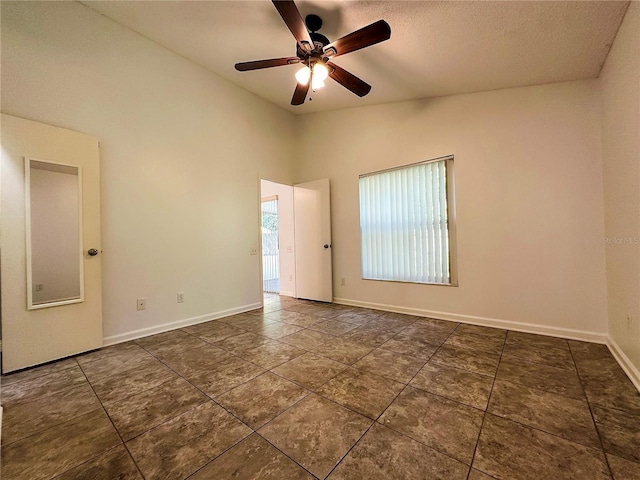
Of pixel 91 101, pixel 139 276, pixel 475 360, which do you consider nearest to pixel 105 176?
pixel 91 101

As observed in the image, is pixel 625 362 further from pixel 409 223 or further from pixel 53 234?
pixel 53 234

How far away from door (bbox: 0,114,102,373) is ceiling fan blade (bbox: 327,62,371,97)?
2.43 metres

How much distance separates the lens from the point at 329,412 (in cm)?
149

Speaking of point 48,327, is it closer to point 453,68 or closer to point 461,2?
point 461,2

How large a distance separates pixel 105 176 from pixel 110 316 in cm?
145

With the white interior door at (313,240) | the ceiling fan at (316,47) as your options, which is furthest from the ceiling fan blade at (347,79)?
the white interior door at (313,240)

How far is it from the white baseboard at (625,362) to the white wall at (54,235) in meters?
4.51

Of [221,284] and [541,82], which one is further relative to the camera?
[221,284]

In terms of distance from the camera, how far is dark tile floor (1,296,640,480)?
3.71 feet

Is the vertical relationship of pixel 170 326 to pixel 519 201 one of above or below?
below

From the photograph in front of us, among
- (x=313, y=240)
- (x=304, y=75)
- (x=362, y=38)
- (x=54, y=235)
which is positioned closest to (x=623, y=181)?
(x=362, y=38)

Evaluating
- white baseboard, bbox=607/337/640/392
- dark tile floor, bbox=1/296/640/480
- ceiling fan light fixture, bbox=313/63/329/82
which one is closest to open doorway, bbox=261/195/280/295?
dark tile floor, bbox=1/296/640/480

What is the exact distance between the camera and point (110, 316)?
8.39 feet

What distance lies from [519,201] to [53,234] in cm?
467
